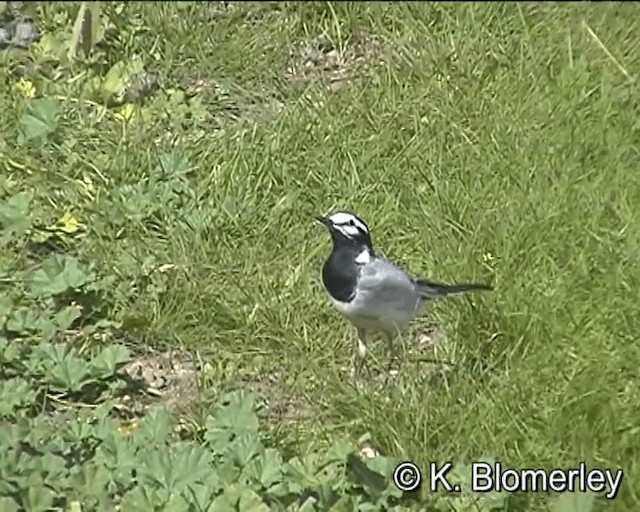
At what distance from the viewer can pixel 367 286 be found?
3242 millimetres

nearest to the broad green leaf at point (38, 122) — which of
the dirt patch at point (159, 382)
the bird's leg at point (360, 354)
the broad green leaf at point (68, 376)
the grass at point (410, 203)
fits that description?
the grass at point (410, 203)

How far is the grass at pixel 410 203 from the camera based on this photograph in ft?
10.4

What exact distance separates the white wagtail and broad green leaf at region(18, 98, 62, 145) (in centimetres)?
125

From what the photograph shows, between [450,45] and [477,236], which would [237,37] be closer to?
[450,45]

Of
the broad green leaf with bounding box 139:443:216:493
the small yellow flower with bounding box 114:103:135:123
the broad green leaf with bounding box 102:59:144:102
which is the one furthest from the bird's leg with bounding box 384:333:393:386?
the broad green leaf with bounding box 102:59:144:102

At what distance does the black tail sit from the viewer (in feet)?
11.0

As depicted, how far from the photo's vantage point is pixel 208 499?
279cm

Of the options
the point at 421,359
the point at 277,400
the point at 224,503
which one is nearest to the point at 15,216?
the point at 277,400

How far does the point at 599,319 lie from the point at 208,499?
1.11m

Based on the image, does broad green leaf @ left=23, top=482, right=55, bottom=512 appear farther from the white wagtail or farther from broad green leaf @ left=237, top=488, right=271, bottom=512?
the white wagtail

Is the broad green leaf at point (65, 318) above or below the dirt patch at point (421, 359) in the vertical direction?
above

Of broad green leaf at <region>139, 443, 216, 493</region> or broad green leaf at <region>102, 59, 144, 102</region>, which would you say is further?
broad green leaf at <region>102, 59, 144, 102</region>

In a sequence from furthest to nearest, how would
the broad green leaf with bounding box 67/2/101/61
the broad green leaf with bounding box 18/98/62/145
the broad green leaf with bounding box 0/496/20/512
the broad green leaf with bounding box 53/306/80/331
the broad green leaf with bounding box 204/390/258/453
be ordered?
the broad green leaf with bounding box 67/2/101/61 < the broad green leaf with bounding box 18/98/62/145 < the broad green leaf with bounding box 53/306/80/331 < the broad green leaf with bounding box 204/390/258/453 < the broad green leaf with bounding box 0/496/20/512

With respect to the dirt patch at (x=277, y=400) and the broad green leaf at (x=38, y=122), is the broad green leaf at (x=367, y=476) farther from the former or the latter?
the broad green leaf at (x=38, y=122)
